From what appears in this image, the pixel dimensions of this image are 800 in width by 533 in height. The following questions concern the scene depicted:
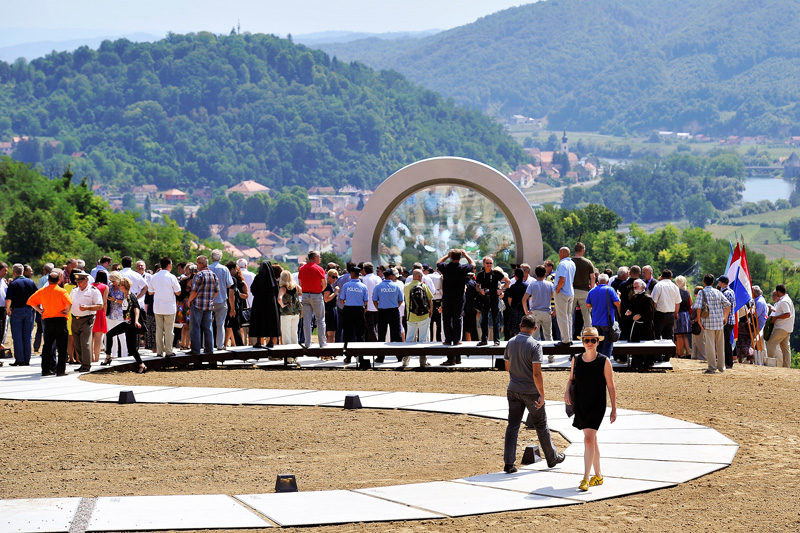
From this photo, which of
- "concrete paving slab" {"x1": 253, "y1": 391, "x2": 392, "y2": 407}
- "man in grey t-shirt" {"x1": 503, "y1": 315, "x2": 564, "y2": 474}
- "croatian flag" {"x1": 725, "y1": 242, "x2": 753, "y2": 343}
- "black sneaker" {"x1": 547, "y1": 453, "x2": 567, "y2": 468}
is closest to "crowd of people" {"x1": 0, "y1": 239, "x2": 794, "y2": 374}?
"croatian flag" {"x1": 725, "y1": 242, "x2": 753, "y2": 343}

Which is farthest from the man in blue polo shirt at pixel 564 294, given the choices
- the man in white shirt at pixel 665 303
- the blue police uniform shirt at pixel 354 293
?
the blue police uniform shirt at pixel 354 293

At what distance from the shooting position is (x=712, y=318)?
49.3 feet

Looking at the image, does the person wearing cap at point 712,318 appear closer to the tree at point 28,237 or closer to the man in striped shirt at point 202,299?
the man in striped shirt at point 202,299

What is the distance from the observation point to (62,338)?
559 inches

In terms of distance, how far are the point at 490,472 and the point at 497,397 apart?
379cm

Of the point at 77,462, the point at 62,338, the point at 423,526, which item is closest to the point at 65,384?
the point at 62,338

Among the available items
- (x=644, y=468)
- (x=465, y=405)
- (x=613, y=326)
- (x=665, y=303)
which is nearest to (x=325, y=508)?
(x=644, y=468)

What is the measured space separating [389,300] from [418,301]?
1.48ft

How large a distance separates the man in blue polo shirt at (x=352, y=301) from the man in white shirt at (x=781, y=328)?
722 cm

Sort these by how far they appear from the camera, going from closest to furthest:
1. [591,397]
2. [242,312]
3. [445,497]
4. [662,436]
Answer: [445,497]
[591,397]
[662,436]
[242,312]

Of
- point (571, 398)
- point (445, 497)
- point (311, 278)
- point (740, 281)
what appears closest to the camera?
point (445, 497)

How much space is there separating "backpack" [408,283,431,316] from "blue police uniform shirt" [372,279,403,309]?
18cm

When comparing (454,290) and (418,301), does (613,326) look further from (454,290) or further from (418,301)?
(418,301)

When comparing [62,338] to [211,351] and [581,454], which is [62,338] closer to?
[211,351]
